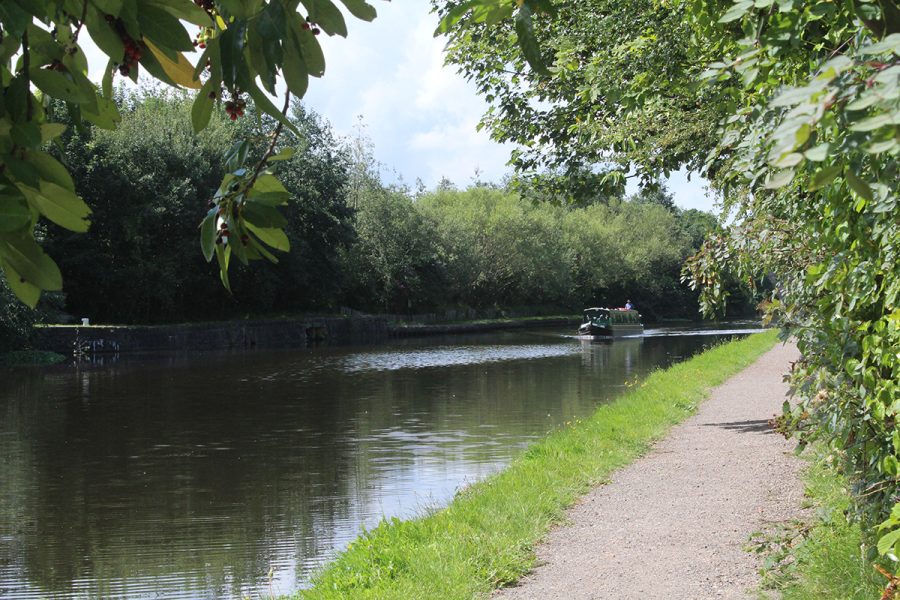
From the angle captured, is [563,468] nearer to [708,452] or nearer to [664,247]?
[708,452]

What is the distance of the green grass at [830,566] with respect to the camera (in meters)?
4.80

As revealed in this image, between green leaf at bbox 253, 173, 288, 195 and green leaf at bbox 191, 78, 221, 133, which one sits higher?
green leaf at bbox 191, 78, 221, 133

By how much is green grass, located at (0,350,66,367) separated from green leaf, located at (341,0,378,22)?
1320 inches

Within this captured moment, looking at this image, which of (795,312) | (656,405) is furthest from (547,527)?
(656,405)

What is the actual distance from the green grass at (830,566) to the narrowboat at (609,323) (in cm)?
4020

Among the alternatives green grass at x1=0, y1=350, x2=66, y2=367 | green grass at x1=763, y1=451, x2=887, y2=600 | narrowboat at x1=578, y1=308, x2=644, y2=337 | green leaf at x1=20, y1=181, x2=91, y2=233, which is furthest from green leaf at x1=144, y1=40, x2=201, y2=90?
narrowboat at x1=578, y1=308, x2=644, y2=337

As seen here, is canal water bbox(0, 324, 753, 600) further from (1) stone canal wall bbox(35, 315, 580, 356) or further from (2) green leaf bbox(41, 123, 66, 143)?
(2) green leaf bbox(41, 123, 66, 143)

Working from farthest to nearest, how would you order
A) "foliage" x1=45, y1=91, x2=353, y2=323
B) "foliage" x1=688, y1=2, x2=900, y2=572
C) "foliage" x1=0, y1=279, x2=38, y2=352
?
"foliage" x1=45, y1=91, x2=353, y2=323, "foliage" x1=0, y1=279, x2=38, y2=352, "foliage" x1=688, y1=2, x2=900, y2=572

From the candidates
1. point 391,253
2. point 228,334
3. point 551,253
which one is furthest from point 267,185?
point 551,253

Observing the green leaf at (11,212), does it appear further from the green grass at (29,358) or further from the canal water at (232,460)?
the green grass at (29,358)

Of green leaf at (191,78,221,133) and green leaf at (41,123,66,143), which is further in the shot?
green leaf at (191,78,221,133)

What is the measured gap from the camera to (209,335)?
42750mm

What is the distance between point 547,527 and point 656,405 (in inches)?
311

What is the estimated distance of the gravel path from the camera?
232 inches
